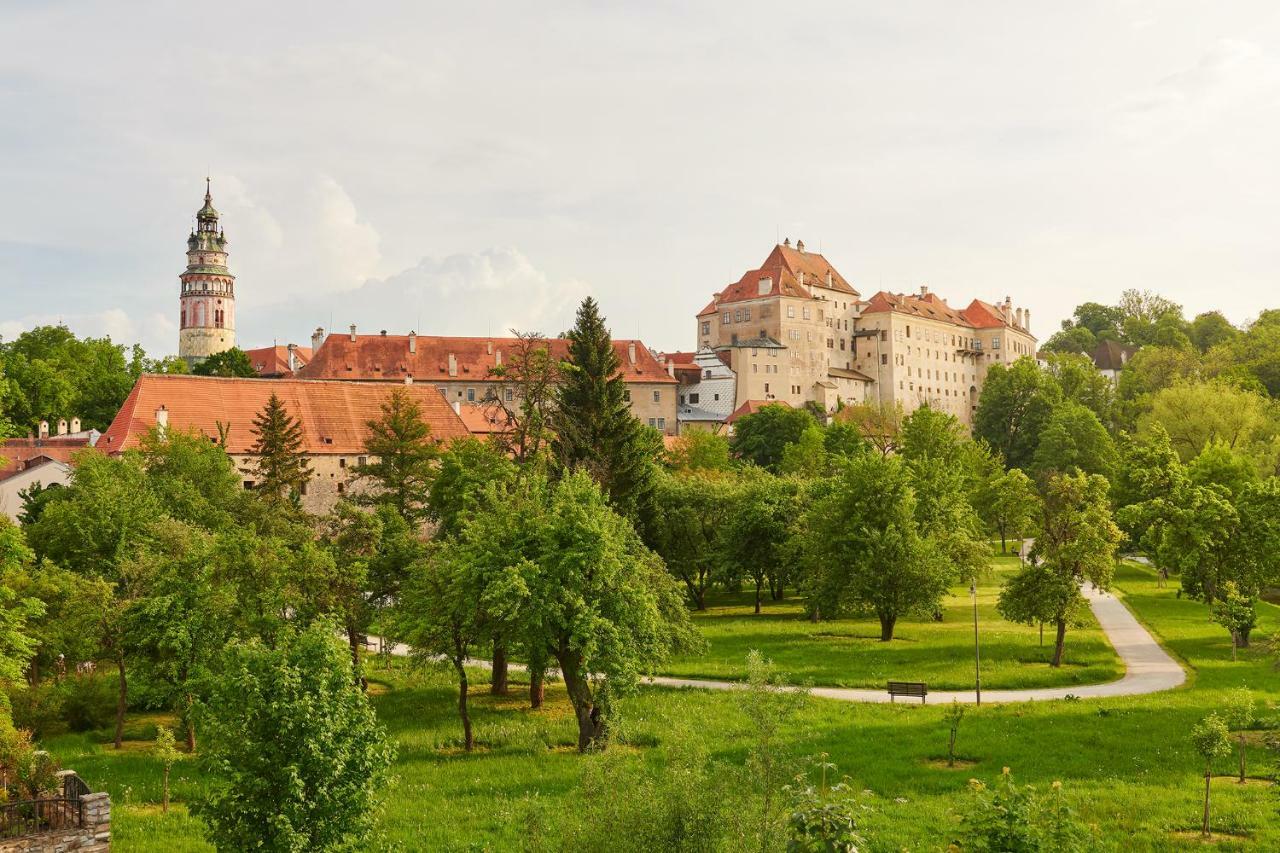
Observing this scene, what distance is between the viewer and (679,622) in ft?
111

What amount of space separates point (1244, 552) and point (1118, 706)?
16.9 meters

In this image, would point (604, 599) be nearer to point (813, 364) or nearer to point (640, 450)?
point (640, 450)

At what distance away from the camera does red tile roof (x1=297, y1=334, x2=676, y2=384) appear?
10756 cm

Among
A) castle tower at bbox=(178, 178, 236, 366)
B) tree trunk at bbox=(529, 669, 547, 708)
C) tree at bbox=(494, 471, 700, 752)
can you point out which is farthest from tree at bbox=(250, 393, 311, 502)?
castle tower at bbox=(178, 178, 236, 366)

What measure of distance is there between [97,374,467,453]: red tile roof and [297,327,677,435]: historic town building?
28586 millimetres

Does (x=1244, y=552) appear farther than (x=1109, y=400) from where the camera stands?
No

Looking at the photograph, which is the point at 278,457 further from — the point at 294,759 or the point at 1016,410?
the point at 1016,410

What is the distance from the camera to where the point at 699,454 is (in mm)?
87812

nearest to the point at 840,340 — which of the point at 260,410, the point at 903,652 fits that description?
the point at 260,410

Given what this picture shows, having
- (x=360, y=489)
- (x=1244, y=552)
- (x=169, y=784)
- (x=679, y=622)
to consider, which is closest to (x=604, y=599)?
(x=679, y=622)

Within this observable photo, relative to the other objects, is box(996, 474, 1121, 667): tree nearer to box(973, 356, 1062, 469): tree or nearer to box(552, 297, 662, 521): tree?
box(552, 297, 662, 521): tree

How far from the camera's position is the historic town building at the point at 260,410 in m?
66.7

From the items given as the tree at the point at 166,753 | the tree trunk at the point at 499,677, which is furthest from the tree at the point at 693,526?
the tree at the point at 166,753

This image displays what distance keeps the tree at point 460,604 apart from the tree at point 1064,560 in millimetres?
20445
